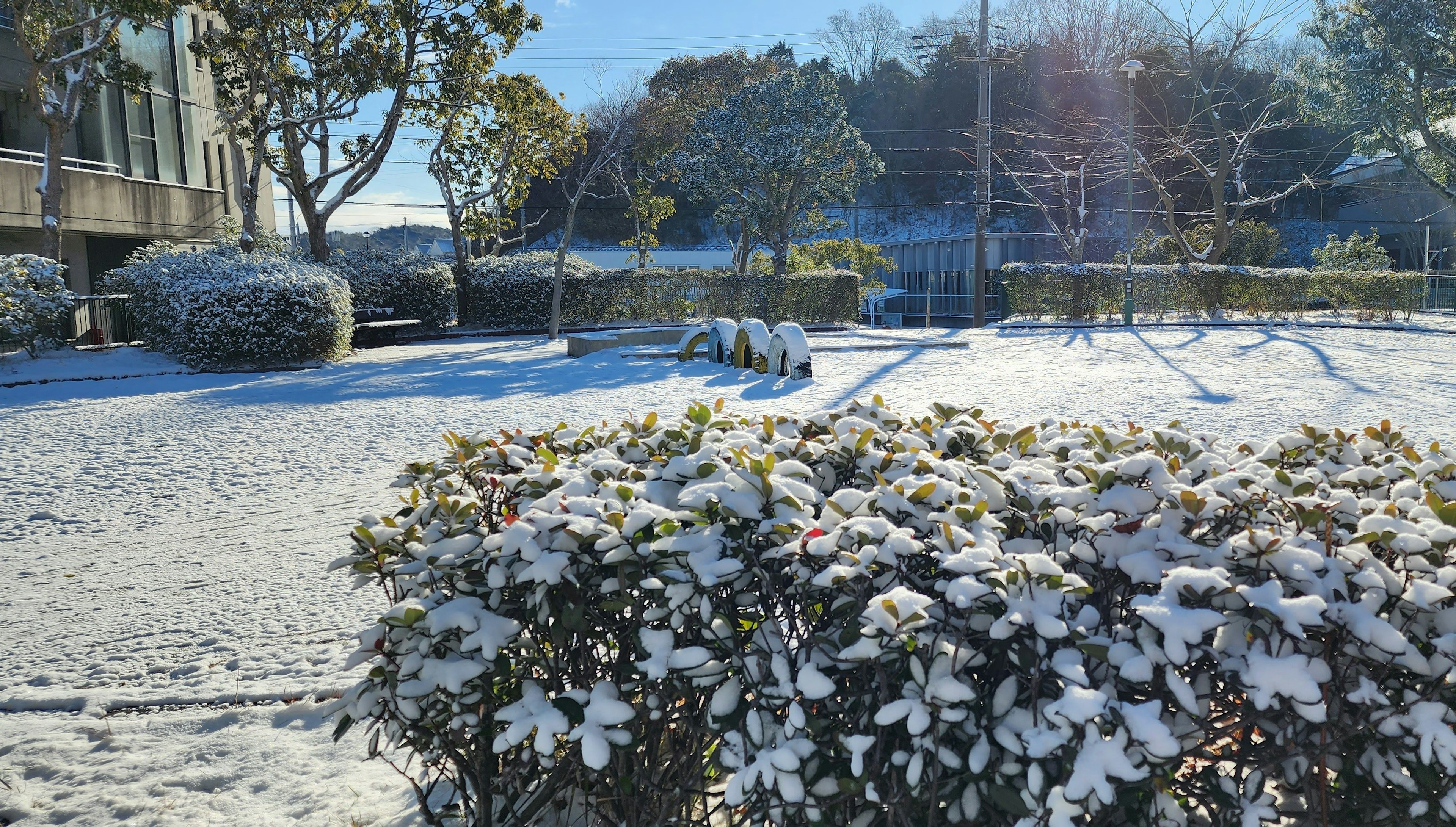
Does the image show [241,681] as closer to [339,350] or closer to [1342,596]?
[1342,596]

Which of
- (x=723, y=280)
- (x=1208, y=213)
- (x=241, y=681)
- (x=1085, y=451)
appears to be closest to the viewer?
(x=1085, y=451)

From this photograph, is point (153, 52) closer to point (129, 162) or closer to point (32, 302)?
point (129, 162)

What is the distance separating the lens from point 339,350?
1656 cm

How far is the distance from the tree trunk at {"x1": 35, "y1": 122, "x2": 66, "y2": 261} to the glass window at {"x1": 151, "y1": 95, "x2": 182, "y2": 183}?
9.44 meters

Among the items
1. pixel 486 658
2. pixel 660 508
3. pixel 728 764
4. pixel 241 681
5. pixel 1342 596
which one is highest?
pixel 660 508

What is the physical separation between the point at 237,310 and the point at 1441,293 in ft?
133

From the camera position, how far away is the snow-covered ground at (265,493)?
282cm

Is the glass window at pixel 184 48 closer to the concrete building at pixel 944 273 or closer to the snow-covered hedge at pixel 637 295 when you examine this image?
the snow-covered hedge at pixel 637 295

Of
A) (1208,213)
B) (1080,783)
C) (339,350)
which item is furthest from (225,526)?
(1208,213)

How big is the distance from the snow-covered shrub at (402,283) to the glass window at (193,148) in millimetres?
5864

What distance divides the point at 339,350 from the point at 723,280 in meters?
12.0

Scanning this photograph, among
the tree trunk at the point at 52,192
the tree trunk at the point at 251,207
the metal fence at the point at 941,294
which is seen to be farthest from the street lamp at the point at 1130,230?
the tree trunk at the point at 52,192

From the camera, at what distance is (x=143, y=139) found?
2523 centimetres

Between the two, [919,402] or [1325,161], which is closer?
[919,402]
